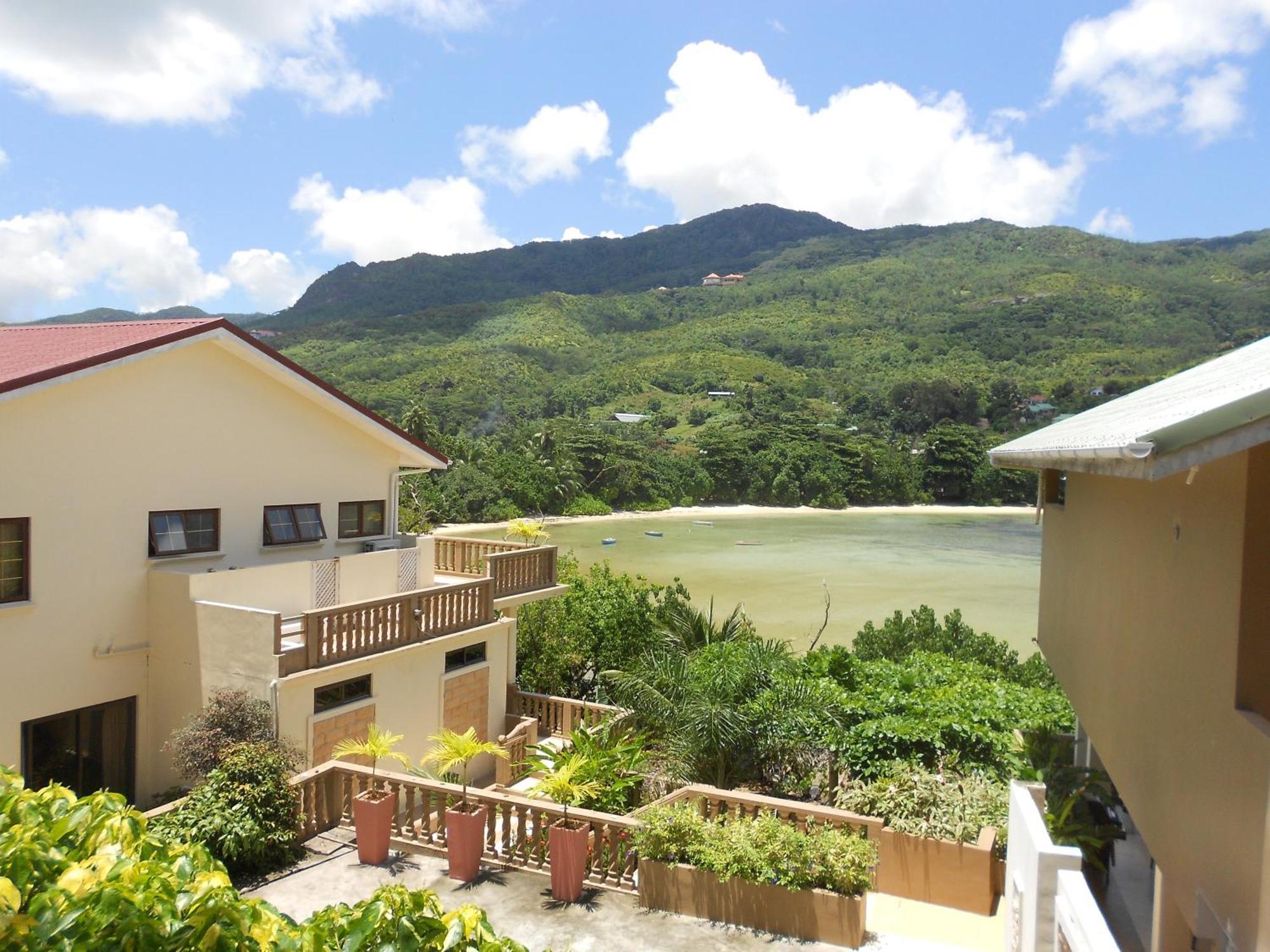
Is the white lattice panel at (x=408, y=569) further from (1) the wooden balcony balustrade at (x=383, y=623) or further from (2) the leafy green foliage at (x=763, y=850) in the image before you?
(2) the leafy green foliage at (x=763, y=850)

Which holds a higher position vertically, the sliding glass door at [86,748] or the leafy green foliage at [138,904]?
the leafy green foliage at [138,904]

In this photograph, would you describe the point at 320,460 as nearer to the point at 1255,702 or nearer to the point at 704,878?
the point at 704,878

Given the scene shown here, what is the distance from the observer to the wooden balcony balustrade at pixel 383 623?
10.6 m

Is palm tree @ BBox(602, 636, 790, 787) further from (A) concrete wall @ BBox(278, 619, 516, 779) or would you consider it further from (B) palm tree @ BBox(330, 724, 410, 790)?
(B) palm tree @ BBox(330, 724, 410, 790)

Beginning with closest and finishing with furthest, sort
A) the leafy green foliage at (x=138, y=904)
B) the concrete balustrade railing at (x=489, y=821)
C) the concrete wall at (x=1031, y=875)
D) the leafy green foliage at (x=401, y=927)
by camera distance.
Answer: the leafy green foliage at (x=138, y=904) → the leafy green foliage at (x=401, y=927) → the concrete wall at (x=1031, y=875) → the concrete balustrade railing at (x=489, y=821)

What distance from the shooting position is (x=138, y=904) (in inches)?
79.0

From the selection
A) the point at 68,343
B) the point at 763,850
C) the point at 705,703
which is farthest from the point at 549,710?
the point at 68,343

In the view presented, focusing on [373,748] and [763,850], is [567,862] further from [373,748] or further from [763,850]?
[373,748]

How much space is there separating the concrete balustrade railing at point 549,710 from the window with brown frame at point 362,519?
3.65 meters

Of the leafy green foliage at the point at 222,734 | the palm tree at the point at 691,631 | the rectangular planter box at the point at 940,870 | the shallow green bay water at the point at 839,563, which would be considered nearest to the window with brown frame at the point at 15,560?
the leafy green foliage at the point at 222,734

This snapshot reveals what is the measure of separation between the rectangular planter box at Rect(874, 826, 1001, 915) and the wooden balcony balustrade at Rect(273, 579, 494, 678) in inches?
258

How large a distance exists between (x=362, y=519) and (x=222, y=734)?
19.5 ft

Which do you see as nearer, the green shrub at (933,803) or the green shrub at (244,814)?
the green shrub at (244,814)

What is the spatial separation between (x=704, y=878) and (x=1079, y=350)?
5286 inches
